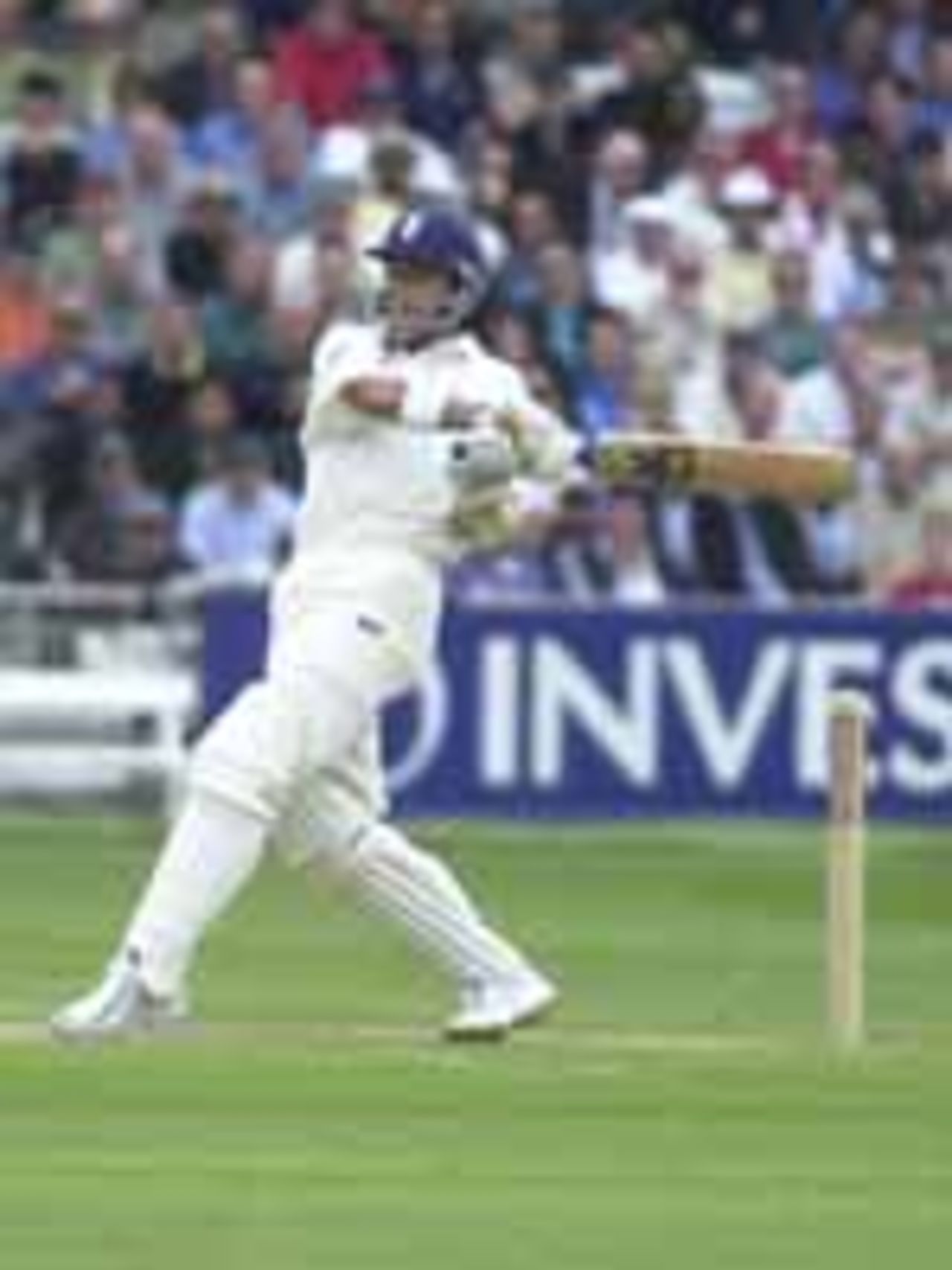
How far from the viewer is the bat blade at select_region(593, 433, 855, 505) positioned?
16.1m

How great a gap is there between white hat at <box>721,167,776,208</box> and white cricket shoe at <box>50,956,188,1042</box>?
12.3 metres

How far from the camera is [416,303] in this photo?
15766 millimetres

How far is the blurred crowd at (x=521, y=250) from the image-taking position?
2594cm

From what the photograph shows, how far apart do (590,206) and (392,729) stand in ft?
14.2

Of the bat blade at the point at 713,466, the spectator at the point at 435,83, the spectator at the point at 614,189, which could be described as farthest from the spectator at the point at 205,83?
the bat blade at the point at 713,466

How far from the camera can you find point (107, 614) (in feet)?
82.0

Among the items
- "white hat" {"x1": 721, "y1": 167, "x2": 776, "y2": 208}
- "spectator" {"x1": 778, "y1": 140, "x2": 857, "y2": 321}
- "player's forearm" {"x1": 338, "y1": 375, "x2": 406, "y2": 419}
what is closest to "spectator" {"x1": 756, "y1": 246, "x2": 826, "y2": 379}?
"spectator" {"x1": 778, "y1": 140, "x2": 857, "y2": 321}

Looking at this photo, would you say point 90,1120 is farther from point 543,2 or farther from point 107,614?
point 543,2

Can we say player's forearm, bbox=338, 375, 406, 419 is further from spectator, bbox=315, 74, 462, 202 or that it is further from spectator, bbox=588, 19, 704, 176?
spectator, bbox=588, 19, 704, 176

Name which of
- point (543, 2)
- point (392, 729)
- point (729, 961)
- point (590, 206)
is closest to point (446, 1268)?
point (729, 961)

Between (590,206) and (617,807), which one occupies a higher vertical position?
(590,206)

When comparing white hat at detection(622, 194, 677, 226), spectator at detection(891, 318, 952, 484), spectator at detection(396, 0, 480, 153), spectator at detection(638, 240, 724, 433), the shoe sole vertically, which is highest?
spectator at detection(396, 0, 480, 153)

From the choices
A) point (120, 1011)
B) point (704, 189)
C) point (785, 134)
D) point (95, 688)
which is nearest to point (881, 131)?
point (785, 134)

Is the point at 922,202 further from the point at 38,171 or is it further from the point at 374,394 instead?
the point at 374,394
